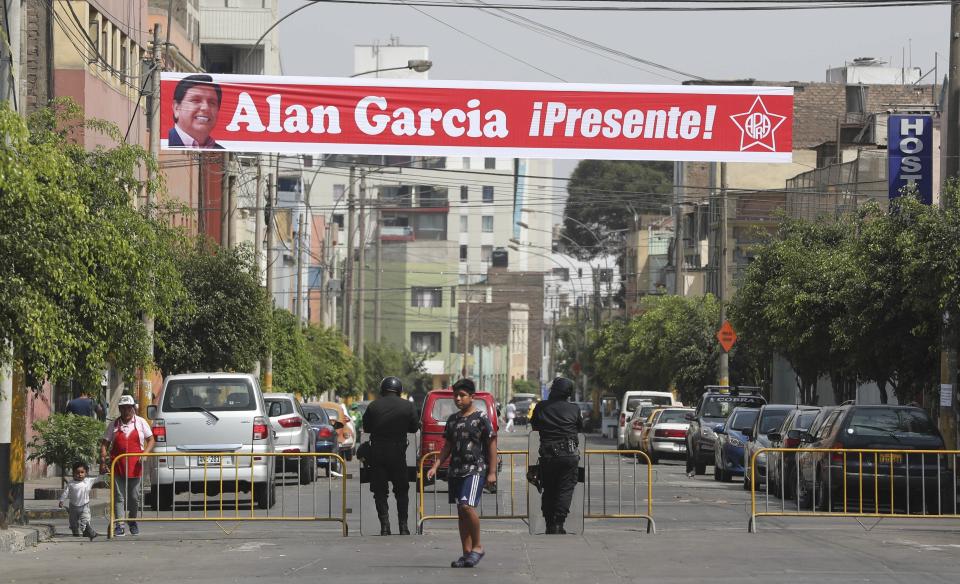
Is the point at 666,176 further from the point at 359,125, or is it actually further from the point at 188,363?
the point at 359,125

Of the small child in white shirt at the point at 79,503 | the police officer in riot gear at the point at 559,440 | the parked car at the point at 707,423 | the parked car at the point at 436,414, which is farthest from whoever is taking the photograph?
the parked car at the point at 707,423

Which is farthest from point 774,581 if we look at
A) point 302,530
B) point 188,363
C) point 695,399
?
point 695,399

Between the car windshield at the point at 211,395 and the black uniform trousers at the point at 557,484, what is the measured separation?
25.1 ft

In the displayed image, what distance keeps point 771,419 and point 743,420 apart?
1.88m

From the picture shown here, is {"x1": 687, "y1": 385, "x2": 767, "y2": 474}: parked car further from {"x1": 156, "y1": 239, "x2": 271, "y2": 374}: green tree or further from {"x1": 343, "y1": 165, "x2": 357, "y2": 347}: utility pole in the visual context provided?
{"x1": 343, "y1": 165, "x2": 357, "y2": 347}: utility pole

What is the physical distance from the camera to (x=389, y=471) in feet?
56.1

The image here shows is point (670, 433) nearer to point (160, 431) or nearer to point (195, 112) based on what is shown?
point (195, 112)

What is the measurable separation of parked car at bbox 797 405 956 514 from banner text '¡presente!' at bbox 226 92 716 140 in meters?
5.43

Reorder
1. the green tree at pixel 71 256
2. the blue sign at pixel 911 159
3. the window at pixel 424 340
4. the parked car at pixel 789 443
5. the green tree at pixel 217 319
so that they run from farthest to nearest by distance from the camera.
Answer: the window at pixel 424 340, the green tree at pixel 217 319, the blue sign at pixel 911 159, the parked car at pixel 789 443, the green tree at pixel 71 256

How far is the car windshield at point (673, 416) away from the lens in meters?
39.9

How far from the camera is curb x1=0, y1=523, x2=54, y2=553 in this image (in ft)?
54.7

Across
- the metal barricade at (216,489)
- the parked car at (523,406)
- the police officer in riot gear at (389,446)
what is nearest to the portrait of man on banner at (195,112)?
the metal barricade at (216,489)

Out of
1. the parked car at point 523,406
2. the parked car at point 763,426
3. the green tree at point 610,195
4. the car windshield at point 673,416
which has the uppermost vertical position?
the green tree at point 610,195

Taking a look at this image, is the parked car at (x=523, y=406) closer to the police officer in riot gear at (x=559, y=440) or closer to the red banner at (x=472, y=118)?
the red banner at (x=472, y=118)
